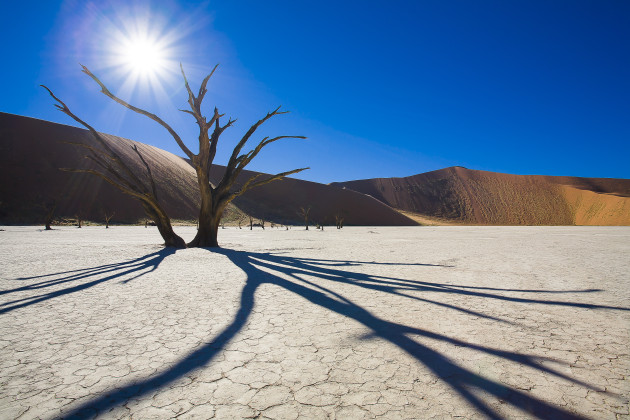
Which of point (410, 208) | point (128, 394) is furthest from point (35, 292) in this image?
point (410, 208)

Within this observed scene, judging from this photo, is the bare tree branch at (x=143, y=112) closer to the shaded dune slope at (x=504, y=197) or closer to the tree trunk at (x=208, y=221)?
the tree trunk at (x=208, y=221)

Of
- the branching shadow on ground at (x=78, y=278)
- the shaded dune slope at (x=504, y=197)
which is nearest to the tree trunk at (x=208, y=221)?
the branching shadow on ground at (x=78, y=278)

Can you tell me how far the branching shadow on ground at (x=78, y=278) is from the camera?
390 centimetres

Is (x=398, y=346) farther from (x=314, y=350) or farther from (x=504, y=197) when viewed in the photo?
(x=504, y=197)

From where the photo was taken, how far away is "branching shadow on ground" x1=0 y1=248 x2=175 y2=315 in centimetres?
390

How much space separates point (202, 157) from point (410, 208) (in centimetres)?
7522

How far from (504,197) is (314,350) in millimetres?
94665

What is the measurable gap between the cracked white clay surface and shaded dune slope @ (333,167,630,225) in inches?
2970

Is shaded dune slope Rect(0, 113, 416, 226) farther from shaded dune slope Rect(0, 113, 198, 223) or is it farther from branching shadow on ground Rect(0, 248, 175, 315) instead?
branching shadow on ground Rect(0, 248, 175, 315)

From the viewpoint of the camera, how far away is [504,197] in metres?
80.9

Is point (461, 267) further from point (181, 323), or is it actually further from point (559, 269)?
point (181, 323)

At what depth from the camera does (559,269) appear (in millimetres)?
6492

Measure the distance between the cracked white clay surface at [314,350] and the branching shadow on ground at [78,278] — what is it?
0.06 meters

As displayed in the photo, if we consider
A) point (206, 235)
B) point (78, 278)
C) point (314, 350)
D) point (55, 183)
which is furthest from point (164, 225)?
point (55, 183)
